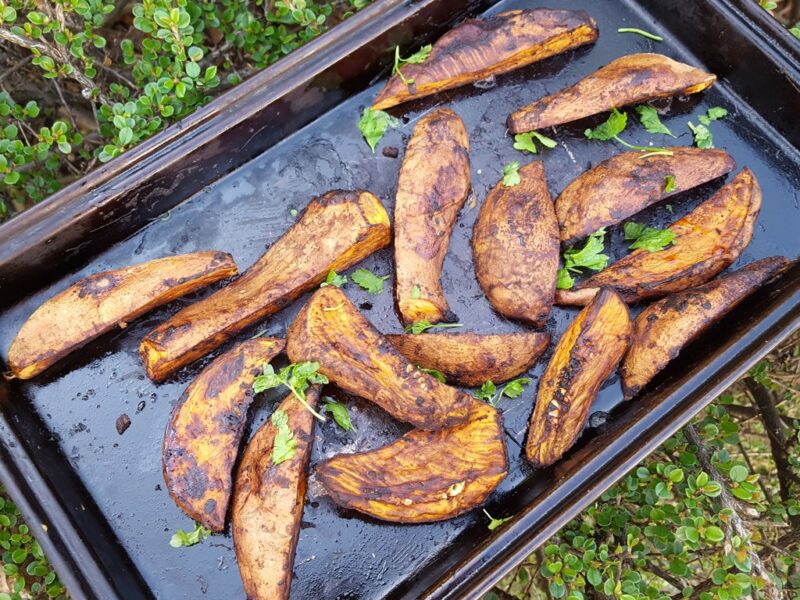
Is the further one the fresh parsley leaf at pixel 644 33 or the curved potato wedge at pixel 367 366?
the fresh parsley leaf at pixel 644 33

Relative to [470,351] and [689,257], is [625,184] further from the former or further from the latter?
[470,351]

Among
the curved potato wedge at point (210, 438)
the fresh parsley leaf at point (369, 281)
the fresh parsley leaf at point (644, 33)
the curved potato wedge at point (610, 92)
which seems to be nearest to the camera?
the curved potato wedge at point (210, 438)

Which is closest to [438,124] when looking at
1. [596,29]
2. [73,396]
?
[596,29]

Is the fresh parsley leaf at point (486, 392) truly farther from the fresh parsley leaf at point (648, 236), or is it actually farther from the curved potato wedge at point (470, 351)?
the fresh parsley leaf at point (648, 236)

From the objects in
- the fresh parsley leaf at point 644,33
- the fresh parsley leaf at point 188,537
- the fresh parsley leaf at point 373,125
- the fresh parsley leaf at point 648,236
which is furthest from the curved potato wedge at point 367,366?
the fresh parsley leaf at point 644,33

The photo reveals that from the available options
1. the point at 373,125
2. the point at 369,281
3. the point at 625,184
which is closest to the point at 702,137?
the point at 625,184

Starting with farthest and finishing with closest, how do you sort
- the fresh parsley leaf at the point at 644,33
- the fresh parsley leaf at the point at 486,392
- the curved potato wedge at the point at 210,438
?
the fresh parsley leaf at the point at 644,33, the fresh parsley leaf at the point at 486,392, the curved potato wedge at the point at 210,438
